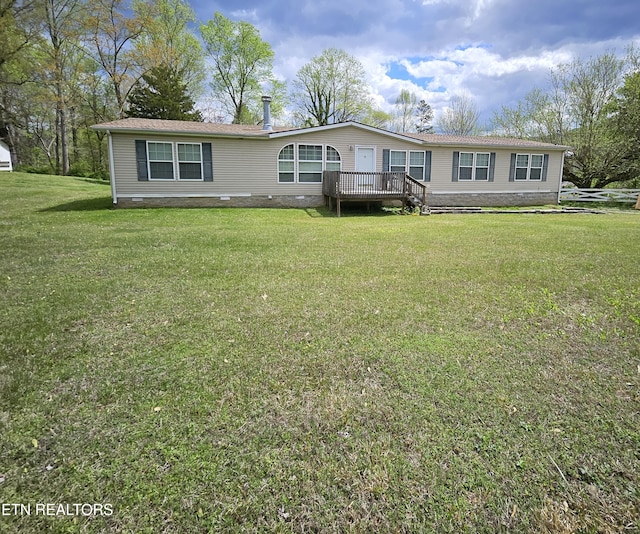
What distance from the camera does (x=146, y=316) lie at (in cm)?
382

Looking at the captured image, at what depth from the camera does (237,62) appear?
30188 mm

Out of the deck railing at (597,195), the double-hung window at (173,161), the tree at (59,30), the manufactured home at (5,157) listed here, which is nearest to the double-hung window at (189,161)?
the double-hung window at (173,161)

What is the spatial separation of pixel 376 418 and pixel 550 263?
5177 mm

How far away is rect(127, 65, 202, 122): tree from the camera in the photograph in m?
23.2

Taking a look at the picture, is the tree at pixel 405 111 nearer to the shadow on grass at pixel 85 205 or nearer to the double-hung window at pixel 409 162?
the double-hung window at pixel 409 162

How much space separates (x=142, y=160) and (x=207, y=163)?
225 cm

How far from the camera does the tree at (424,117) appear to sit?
38438 mm

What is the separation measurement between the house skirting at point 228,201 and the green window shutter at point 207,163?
2.81 feet

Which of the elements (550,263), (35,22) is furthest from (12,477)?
(35,22)

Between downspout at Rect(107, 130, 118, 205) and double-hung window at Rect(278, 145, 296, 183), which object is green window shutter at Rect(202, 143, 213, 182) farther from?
downspout at Rect(107, 130, 118, 205)

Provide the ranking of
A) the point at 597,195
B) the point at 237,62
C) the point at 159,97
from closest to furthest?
the point at 597,195 → the point at 159,97 → the point at 237,62

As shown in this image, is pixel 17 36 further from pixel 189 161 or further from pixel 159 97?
pixel 189 161

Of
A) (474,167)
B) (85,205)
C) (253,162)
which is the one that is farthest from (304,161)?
(85,205)

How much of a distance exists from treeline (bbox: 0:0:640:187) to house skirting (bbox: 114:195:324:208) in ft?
43.9
